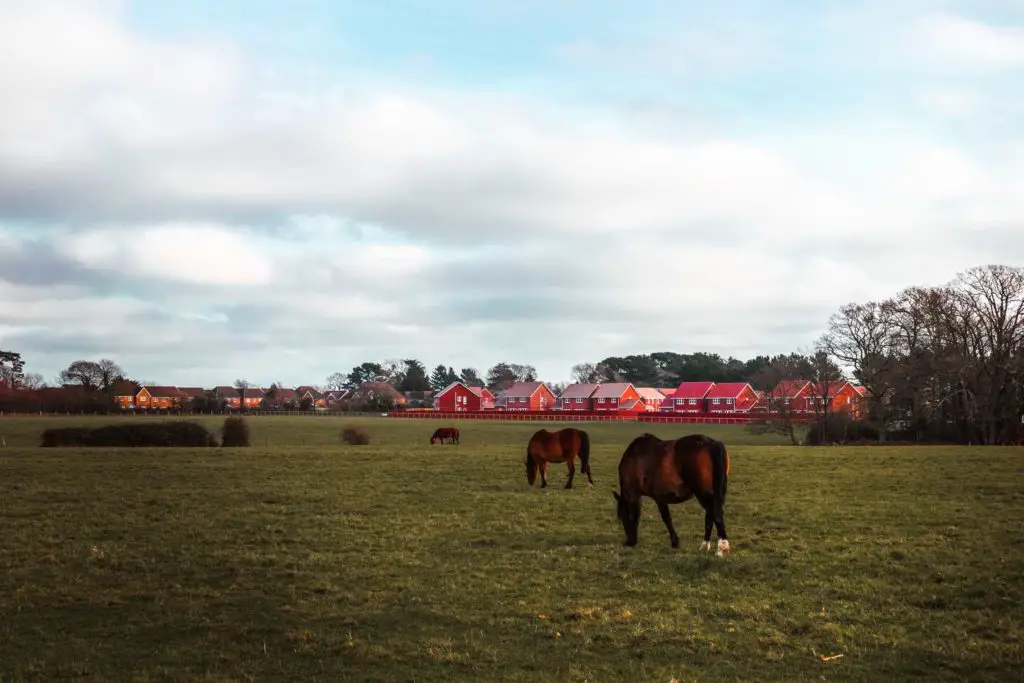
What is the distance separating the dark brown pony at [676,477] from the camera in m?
12.3

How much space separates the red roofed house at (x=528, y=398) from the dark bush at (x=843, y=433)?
86368 mm

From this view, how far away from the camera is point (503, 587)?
1077 centimetres

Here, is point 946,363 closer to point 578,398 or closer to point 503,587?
point 503,587

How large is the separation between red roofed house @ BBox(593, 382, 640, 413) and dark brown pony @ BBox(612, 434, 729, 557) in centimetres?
11910

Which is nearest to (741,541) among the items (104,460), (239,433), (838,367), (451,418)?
(104,460)

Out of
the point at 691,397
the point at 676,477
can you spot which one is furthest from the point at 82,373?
the point at 676,477

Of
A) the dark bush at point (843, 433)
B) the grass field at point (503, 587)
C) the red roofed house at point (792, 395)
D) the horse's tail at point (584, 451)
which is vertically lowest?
the dark bush at point (843, 433)

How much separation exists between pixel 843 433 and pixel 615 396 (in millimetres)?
76068

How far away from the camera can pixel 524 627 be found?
9.05 meters

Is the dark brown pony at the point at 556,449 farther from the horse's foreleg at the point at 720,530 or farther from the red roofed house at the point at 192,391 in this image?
the red roofed house at the point at 192,391

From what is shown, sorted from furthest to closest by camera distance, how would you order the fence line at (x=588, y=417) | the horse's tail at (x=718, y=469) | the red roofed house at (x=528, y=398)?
the red roofed house at (x=528, y=398), the fence line at (x=588, y=417), the horse's tail at (x=718, y=469)

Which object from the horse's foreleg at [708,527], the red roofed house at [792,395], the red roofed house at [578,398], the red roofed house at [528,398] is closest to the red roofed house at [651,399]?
the red roofed house at [578,398]

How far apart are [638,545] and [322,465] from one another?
18.4 meters

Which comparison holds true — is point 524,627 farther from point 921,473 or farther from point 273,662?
point 921,473
